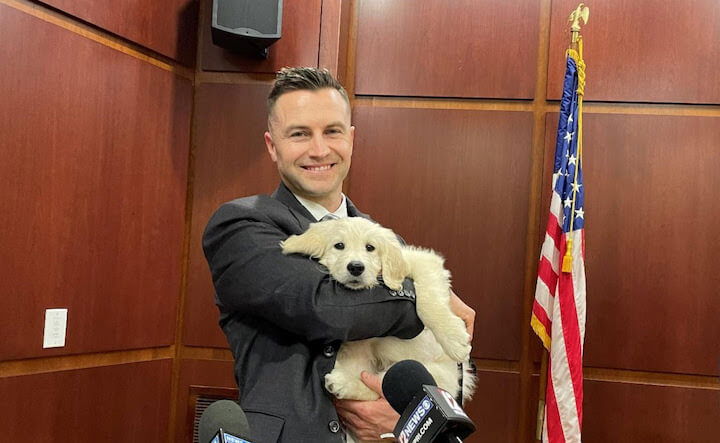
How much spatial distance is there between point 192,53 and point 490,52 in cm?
143

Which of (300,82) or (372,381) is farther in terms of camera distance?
(300,82)

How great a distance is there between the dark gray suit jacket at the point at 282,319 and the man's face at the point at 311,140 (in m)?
0.16

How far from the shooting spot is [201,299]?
3.51 meters

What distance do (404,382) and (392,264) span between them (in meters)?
0.66

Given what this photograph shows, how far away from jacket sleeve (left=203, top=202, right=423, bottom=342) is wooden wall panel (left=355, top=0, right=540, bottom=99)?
2.12m

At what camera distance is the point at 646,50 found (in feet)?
→ 11.7

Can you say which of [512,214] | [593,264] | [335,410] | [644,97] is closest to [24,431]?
[335,410]

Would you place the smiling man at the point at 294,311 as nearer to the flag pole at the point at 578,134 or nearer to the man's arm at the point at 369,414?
the man's arm at the point at 369,414

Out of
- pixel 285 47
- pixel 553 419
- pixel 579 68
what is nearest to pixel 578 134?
pixel 579 68

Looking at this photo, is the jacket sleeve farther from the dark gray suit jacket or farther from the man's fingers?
the man's fingers

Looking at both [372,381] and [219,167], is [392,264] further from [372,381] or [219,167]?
[219,167]

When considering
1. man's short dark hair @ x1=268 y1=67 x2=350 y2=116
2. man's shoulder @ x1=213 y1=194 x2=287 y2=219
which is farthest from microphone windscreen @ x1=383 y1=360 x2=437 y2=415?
man's short dark hair @ x1=268 y1=67 x2=350 y2=116

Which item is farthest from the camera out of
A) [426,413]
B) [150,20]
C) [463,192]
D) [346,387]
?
[463,192]

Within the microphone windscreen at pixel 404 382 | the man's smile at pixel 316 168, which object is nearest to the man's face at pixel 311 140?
the man's smile at pixel 316 168
